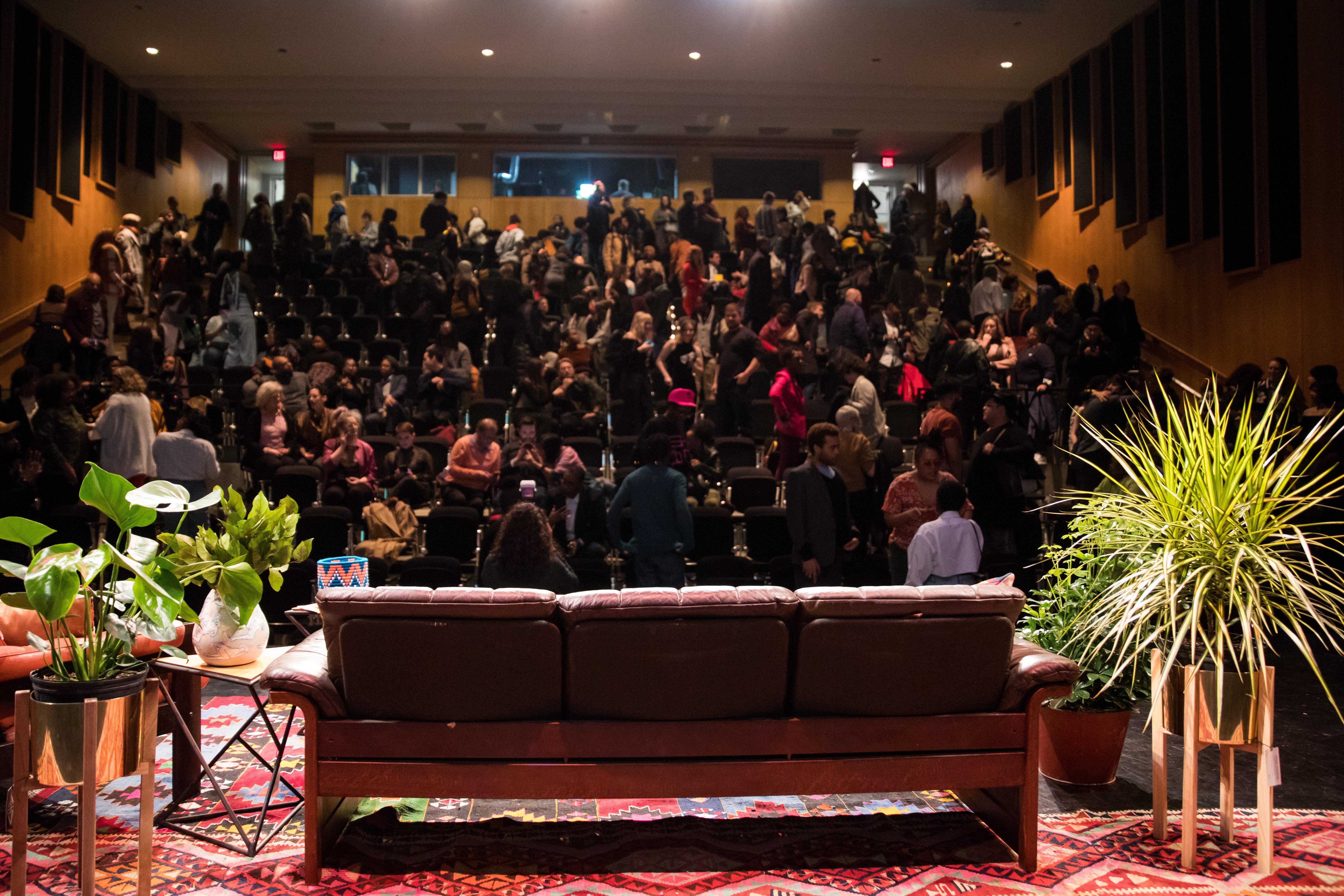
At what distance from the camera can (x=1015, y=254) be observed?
589 inches

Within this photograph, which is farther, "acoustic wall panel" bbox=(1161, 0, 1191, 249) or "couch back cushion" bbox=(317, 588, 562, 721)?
"acoustic wall panel" bbox=(1161, 0, 1191, 249)

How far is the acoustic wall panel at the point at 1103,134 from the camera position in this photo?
11.6 m

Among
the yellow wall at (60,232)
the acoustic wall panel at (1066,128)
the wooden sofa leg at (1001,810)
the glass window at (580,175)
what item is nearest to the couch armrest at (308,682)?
the wooden sofa leg at (1001,810)

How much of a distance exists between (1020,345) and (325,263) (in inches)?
356

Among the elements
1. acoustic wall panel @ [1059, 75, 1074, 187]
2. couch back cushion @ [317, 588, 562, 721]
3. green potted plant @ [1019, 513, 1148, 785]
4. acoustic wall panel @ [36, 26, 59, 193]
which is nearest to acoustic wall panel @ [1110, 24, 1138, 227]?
acoustic wall panel @ [1059, 75, 1074, 187]

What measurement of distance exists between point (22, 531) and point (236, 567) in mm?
553

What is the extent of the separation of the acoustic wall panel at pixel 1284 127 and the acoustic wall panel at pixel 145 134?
44.0 ft

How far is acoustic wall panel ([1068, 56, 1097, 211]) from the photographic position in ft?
39.7

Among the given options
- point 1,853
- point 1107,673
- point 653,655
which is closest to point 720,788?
point 653,655

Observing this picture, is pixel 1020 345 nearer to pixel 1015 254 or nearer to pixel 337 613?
pixel 1015 254

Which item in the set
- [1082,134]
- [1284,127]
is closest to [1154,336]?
[1082,134]

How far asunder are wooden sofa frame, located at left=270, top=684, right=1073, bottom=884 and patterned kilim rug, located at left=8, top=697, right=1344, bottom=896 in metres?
0.15

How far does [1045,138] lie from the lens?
13508 millimetres

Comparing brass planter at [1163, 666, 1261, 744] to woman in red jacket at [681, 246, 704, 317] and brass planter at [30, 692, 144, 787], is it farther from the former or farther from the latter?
woman in red jacket at [681, 246, 704, 317]
